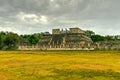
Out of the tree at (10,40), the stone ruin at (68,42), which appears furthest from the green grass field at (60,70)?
the stone ruin at (68,42)

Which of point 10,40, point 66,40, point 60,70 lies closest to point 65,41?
point 66,40

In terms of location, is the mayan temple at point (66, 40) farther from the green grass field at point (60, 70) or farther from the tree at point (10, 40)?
the green grass field at point (60, 70)

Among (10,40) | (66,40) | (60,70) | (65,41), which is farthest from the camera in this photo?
(66,40)

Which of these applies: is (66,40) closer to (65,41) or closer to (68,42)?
(65,41)

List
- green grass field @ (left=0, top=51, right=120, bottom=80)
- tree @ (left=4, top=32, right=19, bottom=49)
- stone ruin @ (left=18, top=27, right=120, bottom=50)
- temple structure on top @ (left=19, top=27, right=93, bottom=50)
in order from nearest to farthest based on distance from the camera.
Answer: green grass field @ (left=0, top=51, right=120, bottom=80) → tree @ (left=4, top=32, right=19, bottom=49) → stone ruin @ (left=18, top=27, right=120, bottom=50) → temple structure on top @ (left=19, top=27, right=93, bottom=50)

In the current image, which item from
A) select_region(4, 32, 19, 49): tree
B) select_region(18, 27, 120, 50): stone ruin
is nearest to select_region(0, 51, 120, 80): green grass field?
select_region(4, 32, 19, 49): tree

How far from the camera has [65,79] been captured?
98.9 ft

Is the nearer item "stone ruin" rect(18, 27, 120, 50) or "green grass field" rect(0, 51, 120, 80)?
"green grass field" rect(0, 51, 120, 80)

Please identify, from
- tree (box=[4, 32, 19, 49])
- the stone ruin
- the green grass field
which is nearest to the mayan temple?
the stone ruin

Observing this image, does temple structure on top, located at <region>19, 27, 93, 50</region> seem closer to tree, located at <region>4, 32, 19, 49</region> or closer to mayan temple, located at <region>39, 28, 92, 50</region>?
mayan temple, located at <region>39, 28, 92, 50</region>

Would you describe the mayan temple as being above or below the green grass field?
above

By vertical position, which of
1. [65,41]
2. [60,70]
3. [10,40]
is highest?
[10,40]

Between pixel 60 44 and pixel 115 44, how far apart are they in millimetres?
30935

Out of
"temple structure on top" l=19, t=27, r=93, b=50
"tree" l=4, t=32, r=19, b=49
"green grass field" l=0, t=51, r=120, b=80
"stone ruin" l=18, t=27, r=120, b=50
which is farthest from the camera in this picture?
"temple structure on top" l=19, t=27, r=93, b=50
